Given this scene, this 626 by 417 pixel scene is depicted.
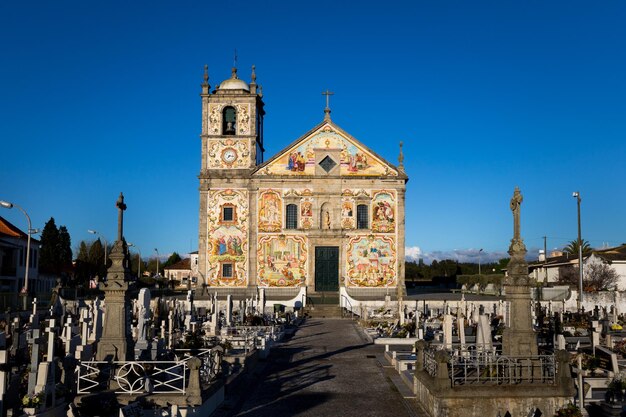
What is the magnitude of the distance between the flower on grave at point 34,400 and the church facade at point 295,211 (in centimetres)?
3617

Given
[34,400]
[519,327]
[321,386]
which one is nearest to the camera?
[34,400]

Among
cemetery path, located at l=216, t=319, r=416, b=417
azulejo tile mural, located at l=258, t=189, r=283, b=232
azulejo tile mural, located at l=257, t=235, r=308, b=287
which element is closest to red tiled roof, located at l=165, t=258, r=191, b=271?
azulejo tile mural, located at l=258, t=189, r=283, b=232

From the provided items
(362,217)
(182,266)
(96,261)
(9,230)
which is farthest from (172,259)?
(362,217)

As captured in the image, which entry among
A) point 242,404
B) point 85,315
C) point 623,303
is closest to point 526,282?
point 242,404

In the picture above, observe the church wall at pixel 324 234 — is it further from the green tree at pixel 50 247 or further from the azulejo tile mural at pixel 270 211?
the green tree at pixel 50 247

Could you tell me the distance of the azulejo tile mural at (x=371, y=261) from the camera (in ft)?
157

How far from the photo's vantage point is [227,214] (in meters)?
48.9

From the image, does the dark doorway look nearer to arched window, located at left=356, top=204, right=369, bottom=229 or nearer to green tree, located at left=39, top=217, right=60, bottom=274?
arched window, located at left=356, top=204, right=369, bottom=229

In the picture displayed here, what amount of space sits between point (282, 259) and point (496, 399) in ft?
117

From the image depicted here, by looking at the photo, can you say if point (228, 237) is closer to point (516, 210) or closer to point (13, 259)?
point (13, 259)

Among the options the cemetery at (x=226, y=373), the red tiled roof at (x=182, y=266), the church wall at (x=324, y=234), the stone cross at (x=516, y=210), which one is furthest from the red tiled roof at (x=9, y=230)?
the red tiled roof at (x=182, y=266)

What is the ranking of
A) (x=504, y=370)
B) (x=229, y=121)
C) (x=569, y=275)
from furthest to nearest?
(x=569, y=275) < (x=229, y=121) < (x=504, y=370)

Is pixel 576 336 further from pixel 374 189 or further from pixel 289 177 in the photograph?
pixel 289 177

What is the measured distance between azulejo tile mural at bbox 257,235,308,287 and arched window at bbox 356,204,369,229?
4310mm
